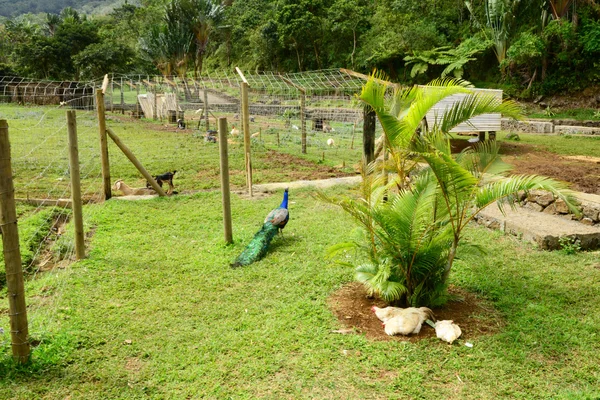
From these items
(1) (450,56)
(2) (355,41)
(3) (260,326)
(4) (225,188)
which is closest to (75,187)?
(4) (225,188)

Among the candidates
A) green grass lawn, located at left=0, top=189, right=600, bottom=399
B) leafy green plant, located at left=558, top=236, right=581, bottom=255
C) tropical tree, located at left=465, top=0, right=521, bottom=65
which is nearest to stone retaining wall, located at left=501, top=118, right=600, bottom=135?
tropical tree, located at left=465, top=0, right=521, bottom=65

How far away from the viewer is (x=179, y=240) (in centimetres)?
644

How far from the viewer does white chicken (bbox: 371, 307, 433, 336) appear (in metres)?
3.96

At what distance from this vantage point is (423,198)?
406 cm

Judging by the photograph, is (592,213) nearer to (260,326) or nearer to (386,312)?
(386,312)

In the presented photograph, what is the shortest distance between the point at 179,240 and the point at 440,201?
3508 millimetres

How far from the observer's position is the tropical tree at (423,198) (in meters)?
4.00

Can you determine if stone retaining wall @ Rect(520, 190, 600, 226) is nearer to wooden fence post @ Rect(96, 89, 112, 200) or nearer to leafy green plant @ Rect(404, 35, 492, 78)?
wooden fence post @ Rect(96, 89, 112, 200)

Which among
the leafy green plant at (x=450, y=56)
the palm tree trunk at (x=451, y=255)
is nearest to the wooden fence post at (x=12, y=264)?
the palm tree trunk at (x=451, y=255)

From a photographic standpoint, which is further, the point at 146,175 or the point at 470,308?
the point at 146,175

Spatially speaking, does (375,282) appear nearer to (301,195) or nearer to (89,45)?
(301,195)

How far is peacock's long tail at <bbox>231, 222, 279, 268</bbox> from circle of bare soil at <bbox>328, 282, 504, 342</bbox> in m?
1.21

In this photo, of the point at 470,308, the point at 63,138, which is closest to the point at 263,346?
the point at 470,308

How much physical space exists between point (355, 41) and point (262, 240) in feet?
101
